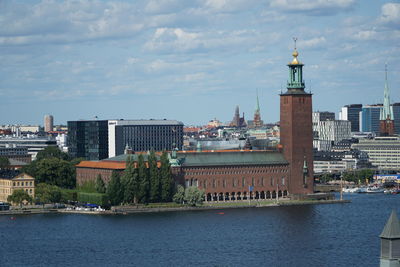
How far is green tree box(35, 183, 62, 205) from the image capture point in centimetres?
10988

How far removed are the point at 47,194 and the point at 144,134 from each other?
212 feet

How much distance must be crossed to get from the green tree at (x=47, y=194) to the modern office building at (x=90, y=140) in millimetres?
49259

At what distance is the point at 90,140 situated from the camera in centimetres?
16300

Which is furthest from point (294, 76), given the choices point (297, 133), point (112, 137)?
point (112, 137)

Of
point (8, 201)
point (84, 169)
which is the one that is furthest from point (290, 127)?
point (8, 201)

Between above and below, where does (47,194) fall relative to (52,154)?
below

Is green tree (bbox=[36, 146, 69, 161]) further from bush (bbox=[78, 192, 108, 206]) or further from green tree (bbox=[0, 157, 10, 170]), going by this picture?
bush (bbox=[78, 192, 108, 206])

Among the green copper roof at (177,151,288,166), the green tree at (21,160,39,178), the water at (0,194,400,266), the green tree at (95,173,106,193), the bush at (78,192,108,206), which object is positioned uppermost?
the green copper roof at (177,151,288,166)

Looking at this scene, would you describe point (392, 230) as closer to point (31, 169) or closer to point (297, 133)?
point (297, 133)

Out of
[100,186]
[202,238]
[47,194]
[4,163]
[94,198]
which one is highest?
[4,163]

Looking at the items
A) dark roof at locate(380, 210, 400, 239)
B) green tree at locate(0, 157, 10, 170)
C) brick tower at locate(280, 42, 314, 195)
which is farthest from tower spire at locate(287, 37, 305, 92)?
dark roof at locate(380, 210, 400, 239)

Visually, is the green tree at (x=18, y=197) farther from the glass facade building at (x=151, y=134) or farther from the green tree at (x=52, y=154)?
the glass facade building at (x=151, y=134)

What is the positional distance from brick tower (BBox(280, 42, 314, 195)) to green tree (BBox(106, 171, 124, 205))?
68.3ft

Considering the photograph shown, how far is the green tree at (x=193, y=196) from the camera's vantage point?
108 metres
